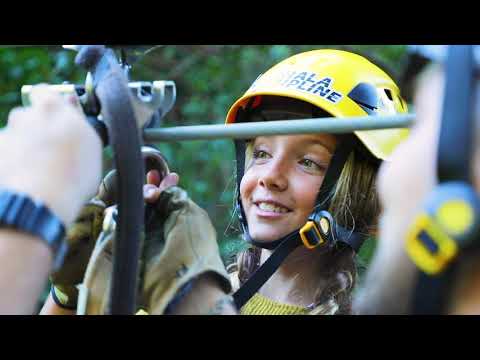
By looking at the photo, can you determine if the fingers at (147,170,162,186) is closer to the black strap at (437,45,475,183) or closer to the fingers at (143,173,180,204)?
the fingers at (143,173,180,204)

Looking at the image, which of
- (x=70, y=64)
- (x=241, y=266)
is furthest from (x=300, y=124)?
(x=70, y=64)

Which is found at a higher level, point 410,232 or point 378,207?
point 410,232

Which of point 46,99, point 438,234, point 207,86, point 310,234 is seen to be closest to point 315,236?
point 310,234

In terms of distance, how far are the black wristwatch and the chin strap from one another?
1.25 meters

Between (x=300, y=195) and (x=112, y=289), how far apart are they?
1.10 meters

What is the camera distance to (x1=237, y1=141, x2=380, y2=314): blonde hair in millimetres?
2586

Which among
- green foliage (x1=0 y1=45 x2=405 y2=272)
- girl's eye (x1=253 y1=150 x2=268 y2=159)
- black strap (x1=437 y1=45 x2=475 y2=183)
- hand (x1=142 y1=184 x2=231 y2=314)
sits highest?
black strap (x1=437 y1=45 x2=475 y2=183)

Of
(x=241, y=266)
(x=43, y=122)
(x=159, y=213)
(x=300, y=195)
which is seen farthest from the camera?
(x=241, y=266)

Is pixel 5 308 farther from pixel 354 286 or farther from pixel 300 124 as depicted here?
pixel 354 286

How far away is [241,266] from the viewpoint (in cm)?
290

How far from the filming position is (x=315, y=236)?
2453 millimetres

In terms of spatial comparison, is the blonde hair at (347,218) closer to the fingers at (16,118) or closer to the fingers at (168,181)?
the fingers at (168,181)

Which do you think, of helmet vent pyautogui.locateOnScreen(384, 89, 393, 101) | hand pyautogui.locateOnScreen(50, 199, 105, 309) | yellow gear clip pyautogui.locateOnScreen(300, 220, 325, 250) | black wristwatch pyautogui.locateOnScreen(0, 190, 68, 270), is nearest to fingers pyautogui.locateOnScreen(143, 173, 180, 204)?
hand pyautogui.locateOnScreen(50, 199, 105, 309)

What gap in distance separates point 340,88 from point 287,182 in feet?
1.19
